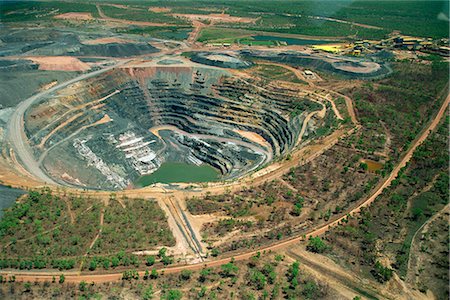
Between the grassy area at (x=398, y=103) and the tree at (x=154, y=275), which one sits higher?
the grassy area at (x=398, y=103)

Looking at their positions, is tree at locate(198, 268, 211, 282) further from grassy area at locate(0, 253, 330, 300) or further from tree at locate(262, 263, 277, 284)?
tree at locate(262, 263, 277, 284)

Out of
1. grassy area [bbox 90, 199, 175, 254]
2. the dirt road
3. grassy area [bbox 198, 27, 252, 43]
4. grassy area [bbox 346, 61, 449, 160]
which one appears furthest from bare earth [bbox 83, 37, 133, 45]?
grassy area [bbox 90, 199, 175, 254]

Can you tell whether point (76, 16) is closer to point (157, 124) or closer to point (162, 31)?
point (162, 31)

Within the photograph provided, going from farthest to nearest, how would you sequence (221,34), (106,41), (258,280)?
(221,34) < (106,41) < (258,280)

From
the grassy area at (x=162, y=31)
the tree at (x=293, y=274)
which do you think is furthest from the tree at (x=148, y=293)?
the grassy area at (x=162, y=31)

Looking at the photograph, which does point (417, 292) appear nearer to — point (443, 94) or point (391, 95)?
point (391, 95)

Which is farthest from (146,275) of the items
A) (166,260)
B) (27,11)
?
(27,11)

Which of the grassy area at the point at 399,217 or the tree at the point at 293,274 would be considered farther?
the grassy area at the point at 399,217

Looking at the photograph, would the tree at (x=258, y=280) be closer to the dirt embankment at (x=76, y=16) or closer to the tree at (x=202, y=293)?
the tree at (x=202, y=293)
